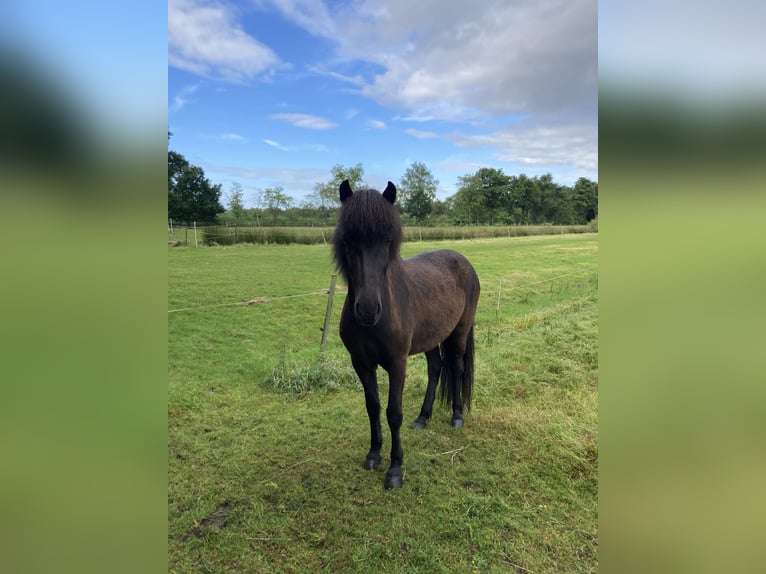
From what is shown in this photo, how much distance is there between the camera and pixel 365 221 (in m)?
2.33

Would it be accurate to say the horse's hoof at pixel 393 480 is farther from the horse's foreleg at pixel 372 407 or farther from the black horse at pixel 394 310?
the horse's foreleg at pixel 372 407

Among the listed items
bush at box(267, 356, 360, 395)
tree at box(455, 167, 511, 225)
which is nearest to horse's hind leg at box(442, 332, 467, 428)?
bush at box(267, 356, 360, 395)

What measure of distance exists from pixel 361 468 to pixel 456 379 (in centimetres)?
144

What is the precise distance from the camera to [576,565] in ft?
7.00

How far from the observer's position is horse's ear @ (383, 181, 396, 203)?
8.48 feet

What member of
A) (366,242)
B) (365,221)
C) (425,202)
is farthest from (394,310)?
(425,202)

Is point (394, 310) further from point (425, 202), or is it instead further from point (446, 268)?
point (425, 202)

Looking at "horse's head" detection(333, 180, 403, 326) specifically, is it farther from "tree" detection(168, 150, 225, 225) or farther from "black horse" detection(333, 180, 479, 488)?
"tree" detection(168, 150, 225, 225)

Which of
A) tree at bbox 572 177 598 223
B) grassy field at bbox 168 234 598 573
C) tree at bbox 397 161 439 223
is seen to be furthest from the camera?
tree at bbox 397 161 439 223

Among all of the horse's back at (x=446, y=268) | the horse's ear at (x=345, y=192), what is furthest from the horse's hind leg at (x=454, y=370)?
the horse's ear at (x=345, y=192)

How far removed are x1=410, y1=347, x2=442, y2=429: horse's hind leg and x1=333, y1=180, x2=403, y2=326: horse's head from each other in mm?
1869
